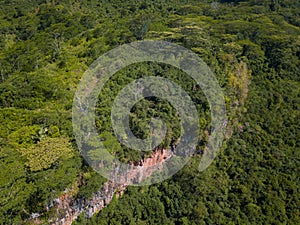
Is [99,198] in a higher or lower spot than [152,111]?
lower

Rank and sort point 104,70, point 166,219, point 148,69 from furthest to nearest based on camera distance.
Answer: point 148,69, point 104,70, point 166,219

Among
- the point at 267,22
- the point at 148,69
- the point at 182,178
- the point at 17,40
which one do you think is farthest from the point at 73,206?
the point at 267,22

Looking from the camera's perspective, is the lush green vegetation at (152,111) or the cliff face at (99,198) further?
the cliff face at (99,198)

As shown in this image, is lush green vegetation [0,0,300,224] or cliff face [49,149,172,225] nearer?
lush green vegetation [0,0,300,224]

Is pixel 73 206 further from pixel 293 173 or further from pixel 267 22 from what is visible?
pixel 267 22
